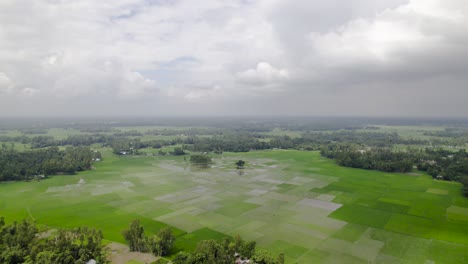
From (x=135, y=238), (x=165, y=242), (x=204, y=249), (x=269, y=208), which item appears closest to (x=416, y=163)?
(x=269, y=208)

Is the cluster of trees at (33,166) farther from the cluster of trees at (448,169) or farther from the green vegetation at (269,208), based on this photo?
the cluster of trees at (448,169)

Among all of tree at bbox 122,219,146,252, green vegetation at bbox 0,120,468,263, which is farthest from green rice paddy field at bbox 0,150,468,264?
tree at bbox 122,219,146,252

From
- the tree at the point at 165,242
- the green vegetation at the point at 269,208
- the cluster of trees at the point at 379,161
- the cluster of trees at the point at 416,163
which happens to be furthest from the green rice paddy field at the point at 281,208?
the cluster of trees at the point at 379,161

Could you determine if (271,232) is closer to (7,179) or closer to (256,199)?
(256,199)

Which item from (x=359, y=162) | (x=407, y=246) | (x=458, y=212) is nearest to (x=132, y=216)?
(x=407, y=246)

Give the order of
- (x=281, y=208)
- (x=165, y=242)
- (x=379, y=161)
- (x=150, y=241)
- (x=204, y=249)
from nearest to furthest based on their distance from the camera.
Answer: (x=204, y=249) < (x=150, y=241) < (x=165, y=242) < (x=281, y=208) < (x=379, y=161)

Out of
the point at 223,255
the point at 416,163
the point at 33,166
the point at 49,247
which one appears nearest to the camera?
the point at 223,255

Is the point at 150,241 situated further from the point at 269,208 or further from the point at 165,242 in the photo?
the point at 269,208
